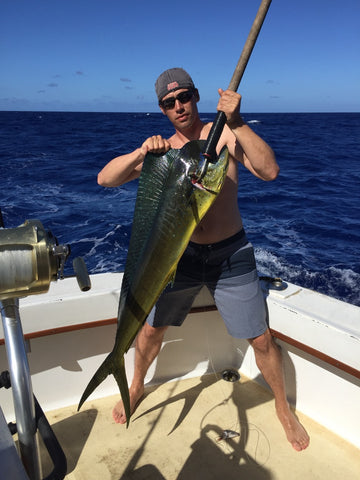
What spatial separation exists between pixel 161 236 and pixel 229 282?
813 millimetres

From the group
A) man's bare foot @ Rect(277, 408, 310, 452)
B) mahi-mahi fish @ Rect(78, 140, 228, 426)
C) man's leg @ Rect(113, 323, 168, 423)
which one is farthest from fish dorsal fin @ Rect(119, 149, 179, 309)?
man's bare foot @ Rect(277, 408, 310, 452)

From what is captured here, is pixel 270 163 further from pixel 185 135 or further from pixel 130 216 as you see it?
pixel 130 216

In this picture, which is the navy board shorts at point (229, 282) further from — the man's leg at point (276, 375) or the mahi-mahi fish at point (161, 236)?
the mahi-mahi fish at point (161, 236)

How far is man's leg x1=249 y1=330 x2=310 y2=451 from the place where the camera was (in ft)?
7.51

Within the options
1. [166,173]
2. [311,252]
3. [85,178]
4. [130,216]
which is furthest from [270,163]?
[85,178]

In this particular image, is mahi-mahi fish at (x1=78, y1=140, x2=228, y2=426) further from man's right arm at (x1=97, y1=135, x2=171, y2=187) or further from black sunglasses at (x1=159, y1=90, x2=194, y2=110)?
black sunglasses at (x1=159, y1=90, x2=194, y2=110)

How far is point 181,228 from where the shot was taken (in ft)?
5.11

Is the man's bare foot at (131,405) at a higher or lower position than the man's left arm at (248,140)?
lower

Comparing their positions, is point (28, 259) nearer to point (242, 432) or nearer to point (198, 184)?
point (198, 184)

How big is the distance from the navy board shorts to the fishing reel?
1.42 m

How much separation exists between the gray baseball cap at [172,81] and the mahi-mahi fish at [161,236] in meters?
0.58

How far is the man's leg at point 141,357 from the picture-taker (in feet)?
8.01

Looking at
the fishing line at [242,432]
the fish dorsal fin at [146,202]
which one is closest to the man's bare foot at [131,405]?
Answer: the fishing line at [242,432]

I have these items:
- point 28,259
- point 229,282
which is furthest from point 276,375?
point 28,259
